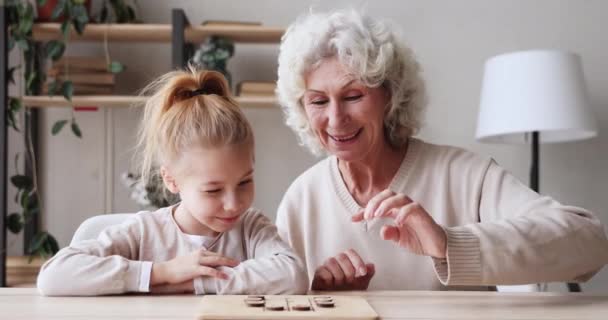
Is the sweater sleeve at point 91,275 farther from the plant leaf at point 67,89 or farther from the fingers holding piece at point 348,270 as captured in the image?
the plant leaf at point 67,89

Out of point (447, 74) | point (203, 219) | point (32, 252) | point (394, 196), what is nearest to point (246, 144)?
point (203, 219)

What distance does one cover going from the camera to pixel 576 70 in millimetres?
3020

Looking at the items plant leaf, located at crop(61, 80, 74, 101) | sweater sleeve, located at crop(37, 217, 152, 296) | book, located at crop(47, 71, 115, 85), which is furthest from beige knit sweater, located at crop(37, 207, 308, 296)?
book, located at crop(47, 71, 115, 85)

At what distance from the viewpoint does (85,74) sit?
3156 mm

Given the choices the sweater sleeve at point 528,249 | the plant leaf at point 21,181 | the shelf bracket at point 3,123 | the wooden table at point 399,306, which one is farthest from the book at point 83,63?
the sweater sleeve at point 528,249

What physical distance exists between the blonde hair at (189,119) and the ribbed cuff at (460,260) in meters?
0.39

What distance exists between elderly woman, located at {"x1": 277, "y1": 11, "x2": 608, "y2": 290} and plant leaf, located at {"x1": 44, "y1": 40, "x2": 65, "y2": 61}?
1.53 m

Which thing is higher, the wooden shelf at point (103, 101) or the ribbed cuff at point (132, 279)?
the wooden shelf at point (103, 101)

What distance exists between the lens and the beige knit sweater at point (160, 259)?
46.0 inches

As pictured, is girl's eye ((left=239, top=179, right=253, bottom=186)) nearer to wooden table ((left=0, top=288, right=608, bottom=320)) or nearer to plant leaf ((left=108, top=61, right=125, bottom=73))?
wooden table ((left=0, top=288, right=608, bottom=320))

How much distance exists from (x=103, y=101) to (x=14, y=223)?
64 cm

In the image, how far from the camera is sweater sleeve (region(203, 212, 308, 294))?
1171mm

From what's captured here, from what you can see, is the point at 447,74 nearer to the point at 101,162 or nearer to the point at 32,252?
the point at 101,162

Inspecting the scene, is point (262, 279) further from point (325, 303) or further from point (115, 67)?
point (115, 67)
